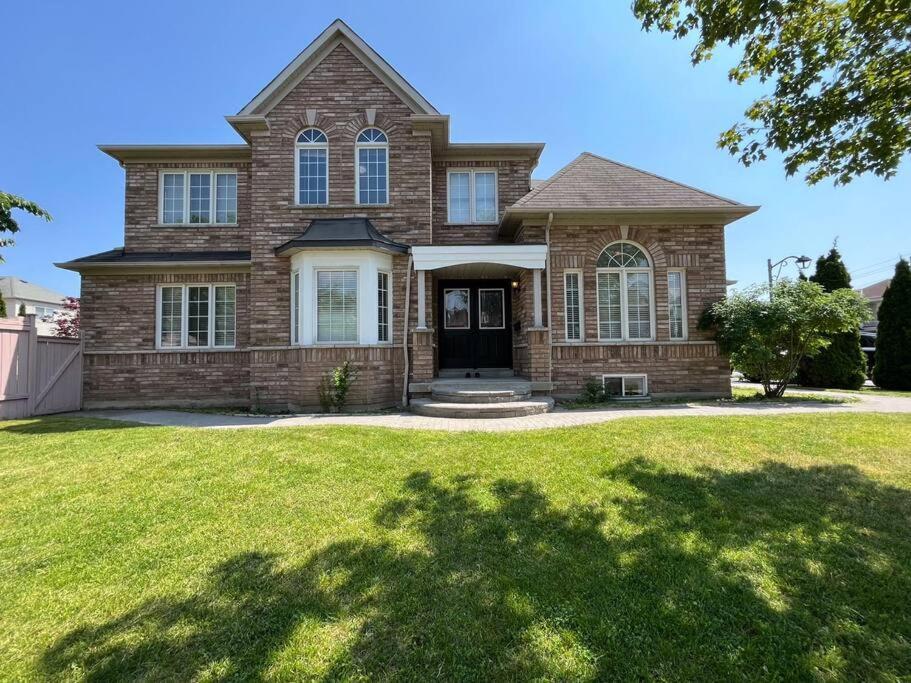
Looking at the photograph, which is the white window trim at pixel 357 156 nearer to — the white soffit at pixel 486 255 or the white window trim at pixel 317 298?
the white window trim at pixel 317 298

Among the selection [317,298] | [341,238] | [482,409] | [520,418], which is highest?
[341,238]

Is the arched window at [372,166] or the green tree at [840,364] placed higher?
the arched window at [372,166]

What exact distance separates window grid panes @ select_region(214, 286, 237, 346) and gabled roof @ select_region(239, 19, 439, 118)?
4.77m

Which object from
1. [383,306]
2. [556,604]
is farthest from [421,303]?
[556,604]

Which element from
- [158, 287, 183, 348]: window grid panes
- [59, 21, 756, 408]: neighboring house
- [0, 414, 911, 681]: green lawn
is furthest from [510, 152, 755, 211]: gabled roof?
[158, 287, 183, 348]: window grid panes

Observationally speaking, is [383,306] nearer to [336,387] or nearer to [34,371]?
[336,387]

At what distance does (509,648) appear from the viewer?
6.99 feet

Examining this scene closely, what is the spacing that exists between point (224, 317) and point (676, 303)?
12314 millimetres

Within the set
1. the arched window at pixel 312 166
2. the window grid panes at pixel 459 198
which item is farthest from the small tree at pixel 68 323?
the window grid panes at pixel 459 198

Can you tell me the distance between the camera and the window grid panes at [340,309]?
31.8ft

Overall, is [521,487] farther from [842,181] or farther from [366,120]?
[366,120]

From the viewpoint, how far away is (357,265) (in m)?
9.55

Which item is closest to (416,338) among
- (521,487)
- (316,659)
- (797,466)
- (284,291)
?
(284,291)

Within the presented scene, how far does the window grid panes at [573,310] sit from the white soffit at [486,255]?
4.32 feet
